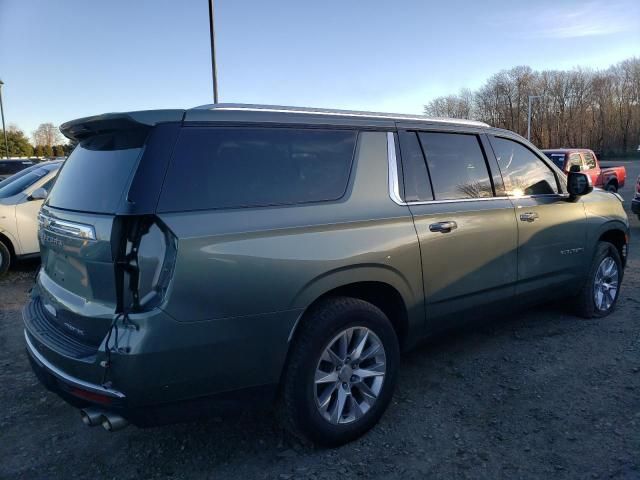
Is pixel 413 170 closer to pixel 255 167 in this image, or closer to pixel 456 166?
pixel 456 166

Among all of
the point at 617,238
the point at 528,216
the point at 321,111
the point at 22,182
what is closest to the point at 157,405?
the point at 321,111

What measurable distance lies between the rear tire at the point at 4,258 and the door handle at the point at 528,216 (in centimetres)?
705

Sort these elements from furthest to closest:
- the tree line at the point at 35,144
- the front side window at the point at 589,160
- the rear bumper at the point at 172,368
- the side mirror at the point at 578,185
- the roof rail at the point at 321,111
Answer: the tree line at the point at 35,144, the front side window at the point at 589,160, the side mirror at the point at 578,185, the roof rail at the point at 321,111, the rear bumper at the point at 172,368

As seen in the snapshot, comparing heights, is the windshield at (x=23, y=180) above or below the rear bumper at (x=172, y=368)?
above

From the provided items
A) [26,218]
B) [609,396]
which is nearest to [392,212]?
[609,396]

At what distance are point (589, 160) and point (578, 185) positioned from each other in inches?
471

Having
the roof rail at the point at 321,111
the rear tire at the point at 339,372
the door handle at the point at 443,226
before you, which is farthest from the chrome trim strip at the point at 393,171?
the rear tire at the point at 339,372

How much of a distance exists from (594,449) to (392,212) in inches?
69.5

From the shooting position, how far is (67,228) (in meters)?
2.58

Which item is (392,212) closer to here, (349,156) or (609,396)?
(349,156)

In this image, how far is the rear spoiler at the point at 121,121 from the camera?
7.86 ft

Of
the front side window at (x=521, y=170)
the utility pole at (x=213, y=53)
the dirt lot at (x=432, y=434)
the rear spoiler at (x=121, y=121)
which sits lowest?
the dirt lot at (x=432, y=434)

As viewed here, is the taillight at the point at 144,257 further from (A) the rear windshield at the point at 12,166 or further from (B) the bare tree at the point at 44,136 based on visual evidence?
(B) the bare tree at the point at 44,136

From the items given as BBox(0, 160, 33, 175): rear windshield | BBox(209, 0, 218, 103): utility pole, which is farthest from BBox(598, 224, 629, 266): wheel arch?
BBox(0, 160, 33, 175): rear windshield
